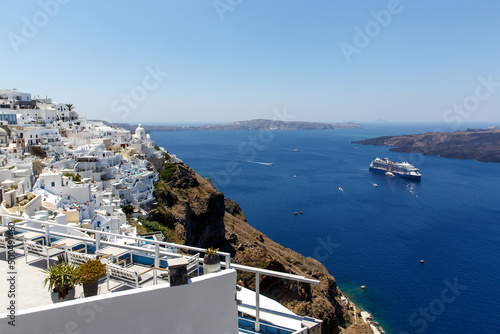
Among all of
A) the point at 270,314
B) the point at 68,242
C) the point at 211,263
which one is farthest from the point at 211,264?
the point at 68,242

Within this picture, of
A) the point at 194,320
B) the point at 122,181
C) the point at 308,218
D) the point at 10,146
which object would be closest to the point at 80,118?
the point at 10,146

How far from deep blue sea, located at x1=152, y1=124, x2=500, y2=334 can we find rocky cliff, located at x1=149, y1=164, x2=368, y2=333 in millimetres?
5007

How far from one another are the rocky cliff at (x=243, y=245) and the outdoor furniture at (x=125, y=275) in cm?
1502

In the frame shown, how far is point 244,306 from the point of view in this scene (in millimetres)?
5969

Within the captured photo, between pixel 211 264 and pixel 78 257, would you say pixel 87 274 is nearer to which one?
pixel 78 257

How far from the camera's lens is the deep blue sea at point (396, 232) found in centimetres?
2791

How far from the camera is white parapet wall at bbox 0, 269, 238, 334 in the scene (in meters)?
3.57

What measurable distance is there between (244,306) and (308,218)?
43.5 metres

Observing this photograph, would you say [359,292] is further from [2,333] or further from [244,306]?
[2,333]

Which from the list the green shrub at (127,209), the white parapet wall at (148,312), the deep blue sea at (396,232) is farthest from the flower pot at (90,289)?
the deep blue sea at (396,232)

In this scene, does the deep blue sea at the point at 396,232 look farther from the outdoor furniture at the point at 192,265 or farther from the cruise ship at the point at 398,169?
the outdoor furniture at the point at 192,265

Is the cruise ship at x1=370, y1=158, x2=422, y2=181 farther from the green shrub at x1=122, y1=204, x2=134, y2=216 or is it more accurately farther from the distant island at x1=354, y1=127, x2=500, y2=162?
the green shrub at x1=122, y1=204, x2=134, y2=216

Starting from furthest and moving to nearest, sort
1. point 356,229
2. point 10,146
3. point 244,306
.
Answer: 1. point 356,229
2. point 10,146
3. point 244,306

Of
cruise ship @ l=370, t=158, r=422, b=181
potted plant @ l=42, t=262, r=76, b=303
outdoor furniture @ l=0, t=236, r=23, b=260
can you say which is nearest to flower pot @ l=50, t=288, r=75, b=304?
potted plant @ l=42, t=262, r=76, b=303
